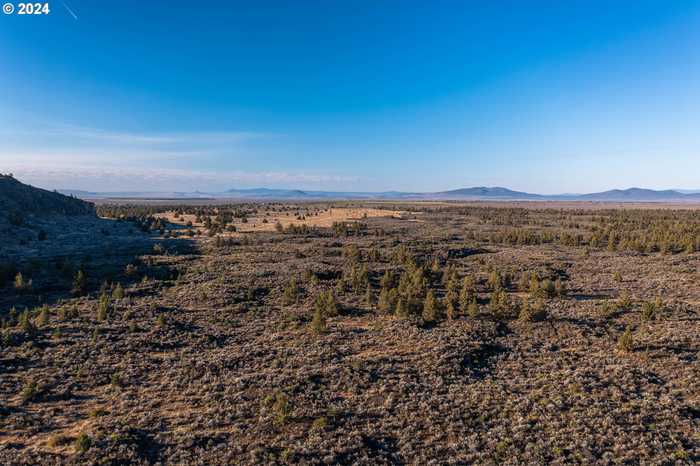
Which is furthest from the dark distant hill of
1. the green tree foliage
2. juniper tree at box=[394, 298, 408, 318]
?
the green tree foliage

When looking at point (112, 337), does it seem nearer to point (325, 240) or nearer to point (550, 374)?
point (550, 374)

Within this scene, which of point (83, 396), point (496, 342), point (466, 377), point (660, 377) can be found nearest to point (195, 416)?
point (83, 396)

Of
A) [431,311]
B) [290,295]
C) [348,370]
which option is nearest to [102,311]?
[290,295]

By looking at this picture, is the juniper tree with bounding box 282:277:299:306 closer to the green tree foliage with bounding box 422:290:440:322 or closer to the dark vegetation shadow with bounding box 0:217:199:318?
the green tree foliage with bounding box 422:290:440:322

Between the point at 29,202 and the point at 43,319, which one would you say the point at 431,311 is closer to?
the point at 43,319

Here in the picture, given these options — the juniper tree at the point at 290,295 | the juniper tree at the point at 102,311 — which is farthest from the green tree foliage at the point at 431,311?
the juniper tree at the point at 102,311
